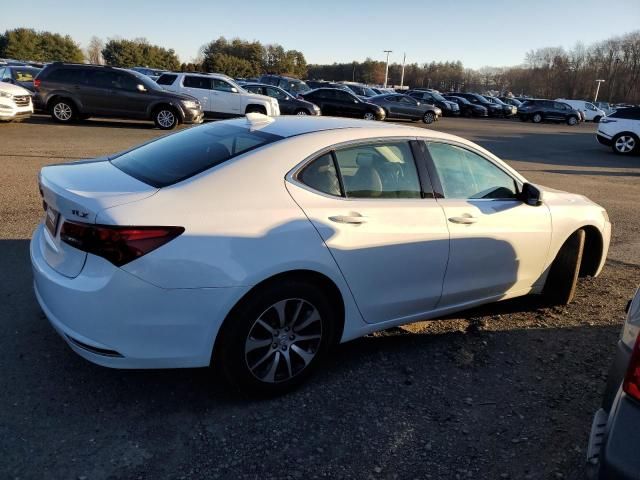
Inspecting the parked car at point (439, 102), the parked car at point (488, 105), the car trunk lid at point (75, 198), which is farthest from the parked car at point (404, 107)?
the car trunk lid at point (75, 198)

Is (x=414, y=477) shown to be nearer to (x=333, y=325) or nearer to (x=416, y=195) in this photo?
(x=333, y=325)

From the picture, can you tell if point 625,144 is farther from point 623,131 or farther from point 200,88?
point 200,88

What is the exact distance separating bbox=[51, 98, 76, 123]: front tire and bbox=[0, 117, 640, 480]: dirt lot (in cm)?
1352

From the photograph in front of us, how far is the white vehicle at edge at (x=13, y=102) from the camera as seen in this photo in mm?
14125

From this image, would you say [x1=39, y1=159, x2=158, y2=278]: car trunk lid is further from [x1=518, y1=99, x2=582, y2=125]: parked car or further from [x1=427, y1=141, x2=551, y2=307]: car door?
[x1=518, y1=99, x2=582, y2=125]: parked car

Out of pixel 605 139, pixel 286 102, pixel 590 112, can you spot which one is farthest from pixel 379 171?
pixel 590 112

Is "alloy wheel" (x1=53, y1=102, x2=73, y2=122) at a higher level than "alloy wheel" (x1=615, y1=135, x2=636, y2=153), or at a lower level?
lower

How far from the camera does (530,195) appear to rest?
13.4 ft

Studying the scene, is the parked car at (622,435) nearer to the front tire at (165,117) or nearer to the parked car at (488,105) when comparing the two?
the front tire at (165,117)

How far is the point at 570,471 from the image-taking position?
271cm

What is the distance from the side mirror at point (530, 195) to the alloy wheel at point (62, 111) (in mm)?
15836

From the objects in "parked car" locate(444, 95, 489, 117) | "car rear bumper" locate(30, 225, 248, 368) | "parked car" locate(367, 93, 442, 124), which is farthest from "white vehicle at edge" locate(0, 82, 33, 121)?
"parked car" locate(444, 95, 489, 117)

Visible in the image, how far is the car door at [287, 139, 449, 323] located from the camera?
3135 mm

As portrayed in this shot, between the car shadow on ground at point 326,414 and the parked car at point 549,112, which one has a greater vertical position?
the parked car at point 549,112
